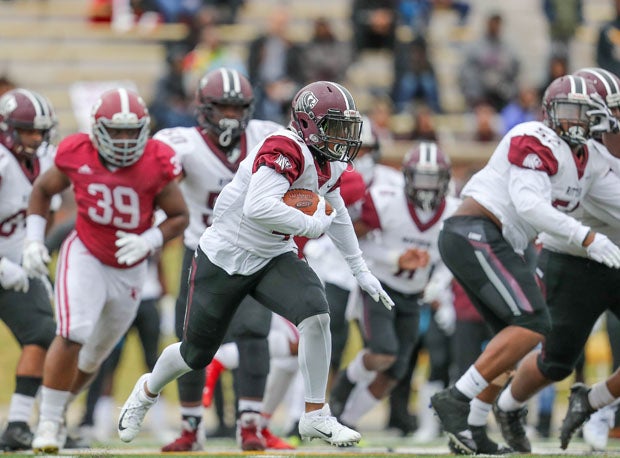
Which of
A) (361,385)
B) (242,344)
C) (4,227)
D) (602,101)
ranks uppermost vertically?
(602,101)

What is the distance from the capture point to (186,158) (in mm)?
7484

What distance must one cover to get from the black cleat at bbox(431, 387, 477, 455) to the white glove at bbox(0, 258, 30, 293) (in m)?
2.33

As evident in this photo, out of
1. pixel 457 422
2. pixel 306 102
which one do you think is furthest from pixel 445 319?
Answer: pixel 306 102

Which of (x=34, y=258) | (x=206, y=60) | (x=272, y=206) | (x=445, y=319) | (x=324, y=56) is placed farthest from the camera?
(x=324, y=56)

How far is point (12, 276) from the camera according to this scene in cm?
730

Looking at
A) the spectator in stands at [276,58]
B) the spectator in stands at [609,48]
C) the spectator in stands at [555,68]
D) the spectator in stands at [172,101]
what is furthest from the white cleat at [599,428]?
the spectator in stands at [609,48]

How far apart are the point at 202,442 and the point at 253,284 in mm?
1541

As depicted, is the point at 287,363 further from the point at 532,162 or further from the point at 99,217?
the point at 532,162

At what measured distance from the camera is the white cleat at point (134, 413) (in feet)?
21.6

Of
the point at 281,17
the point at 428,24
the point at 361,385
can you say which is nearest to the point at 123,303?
the point at 361,385

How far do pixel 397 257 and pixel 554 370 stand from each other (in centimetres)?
170

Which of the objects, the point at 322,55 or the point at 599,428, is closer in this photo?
the point at 599,428

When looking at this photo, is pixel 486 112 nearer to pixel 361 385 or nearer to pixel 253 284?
pixel 361 385

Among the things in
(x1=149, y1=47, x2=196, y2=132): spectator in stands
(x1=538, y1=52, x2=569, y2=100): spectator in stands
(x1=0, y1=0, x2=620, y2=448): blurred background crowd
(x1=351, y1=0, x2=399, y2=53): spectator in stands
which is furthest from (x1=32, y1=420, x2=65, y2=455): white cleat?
(x1=351, y1=0, x2=399, y2=53): spectator in stands
